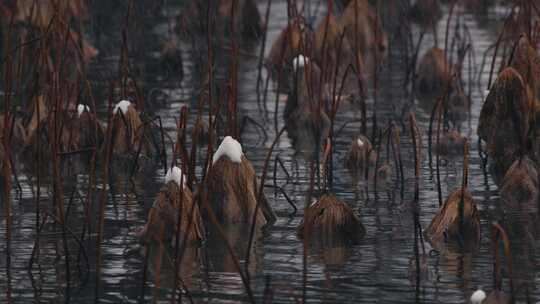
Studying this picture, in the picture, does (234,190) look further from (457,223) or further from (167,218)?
(457,223)

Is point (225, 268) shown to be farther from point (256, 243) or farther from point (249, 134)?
point (249, 134)

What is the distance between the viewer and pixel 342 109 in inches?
461

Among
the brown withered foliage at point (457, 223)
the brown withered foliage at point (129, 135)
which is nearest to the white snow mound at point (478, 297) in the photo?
the brown withered foliage at point (457, 223)

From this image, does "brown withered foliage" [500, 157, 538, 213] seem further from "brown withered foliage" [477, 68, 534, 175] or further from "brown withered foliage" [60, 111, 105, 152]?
"brown withered foliage" [60, 111, 105, 152]

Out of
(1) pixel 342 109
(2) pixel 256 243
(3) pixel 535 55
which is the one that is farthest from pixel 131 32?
(2) pixel 256 243

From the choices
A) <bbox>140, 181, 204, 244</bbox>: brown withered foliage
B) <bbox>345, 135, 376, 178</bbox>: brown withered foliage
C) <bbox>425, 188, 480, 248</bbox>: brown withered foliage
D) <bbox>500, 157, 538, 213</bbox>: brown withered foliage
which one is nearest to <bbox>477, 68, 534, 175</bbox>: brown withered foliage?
<bbox>500, 157, 538, 213</bbox>: brown withered foliage

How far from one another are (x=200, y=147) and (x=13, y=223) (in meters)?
2.47

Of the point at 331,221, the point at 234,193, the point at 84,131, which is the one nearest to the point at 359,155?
the point at 84,131

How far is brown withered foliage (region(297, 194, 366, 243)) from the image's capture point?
Answer: 7.28 m

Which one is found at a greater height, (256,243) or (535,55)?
(535,55)

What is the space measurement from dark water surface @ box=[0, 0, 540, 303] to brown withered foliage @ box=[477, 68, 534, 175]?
6.9 inches

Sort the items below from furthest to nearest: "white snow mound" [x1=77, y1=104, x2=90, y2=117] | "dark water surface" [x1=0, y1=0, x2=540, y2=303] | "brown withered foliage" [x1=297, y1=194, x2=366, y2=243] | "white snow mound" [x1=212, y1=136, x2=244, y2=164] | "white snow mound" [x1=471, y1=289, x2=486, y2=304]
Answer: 1. "white snow mound" [x1=77, y1=104, x2=90, y2=117]
2. "white snow mound" [x1=212, y1=136, x2=244, y2=164]
3. "brown withered foliage" [x1=297, y1=194, x2=366, y2=243]
4. "dark water surface" [x1=0, y1=0, x2=540, y2=303]
5. "white snow mound" [x1=471, y1=289, x2=486, y2=304]

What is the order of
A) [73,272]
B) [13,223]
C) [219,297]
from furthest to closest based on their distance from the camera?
1. [13,223]
2. [73,272]
3. [219,297]

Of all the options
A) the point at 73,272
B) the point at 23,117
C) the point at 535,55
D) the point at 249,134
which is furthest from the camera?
the point at 249,134
